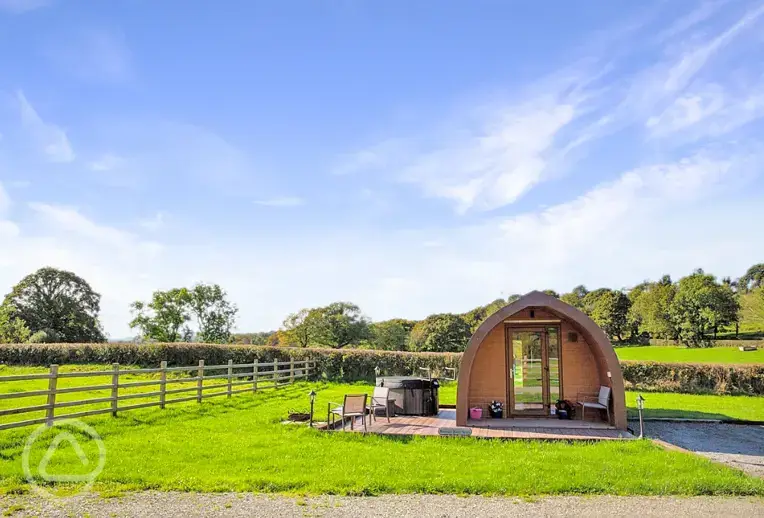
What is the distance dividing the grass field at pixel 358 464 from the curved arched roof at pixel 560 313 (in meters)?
1.61

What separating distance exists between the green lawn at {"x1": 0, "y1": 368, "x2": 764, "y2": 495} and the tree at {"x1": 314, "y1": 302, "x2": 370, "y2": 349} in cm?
2908

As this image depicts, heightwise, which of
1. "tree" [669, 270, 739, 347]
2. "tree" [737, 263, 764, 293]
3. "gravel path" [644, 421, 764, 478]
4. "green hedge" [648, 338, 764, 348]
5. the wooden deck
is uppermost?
"tree" [737, 263, 764, 293]

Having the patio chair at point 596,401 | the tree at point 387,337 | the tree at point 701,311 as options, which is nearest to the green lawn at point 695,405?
the patio chair at point 596,401

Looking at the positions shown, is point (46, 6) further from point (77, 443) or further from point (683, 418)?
point (683, 418)

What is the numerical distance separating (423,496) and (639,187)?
32.9ft

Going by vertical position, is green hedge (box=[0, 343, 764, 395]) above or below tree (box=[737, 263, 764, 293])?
below

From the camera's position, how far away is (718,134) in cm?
1180

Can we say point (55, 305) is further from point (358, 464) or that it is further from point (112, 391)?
point (358, 464)

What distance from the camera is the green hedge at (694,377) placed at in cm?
2042

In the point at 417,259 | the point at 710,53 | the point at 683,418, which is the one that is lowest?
the point at 683,418

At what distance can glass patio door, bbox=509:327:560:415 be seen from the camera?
12.2m

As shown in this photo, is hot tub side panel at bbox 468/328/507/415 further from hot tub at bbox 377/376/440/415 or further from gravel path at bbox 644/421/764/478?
gravel path at bbox 644/421/764/478

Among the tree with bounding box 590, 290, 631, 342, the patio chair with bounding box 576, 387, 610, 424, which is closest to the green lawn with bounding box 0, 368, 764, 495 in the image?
the patio chair with bounding box 576, 387, 610, 424

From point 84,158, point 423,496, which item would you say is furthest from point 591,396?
point 84,158
